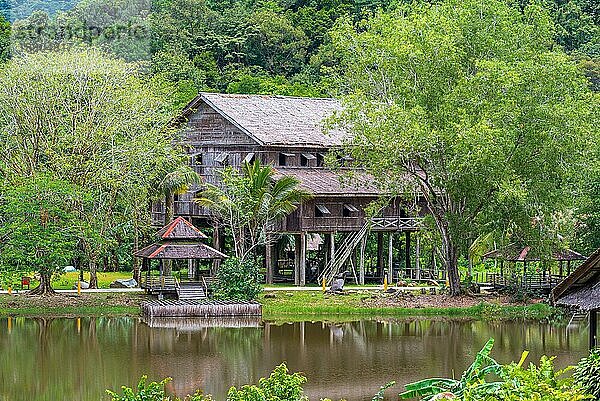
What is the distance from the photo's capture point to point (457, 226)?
1540 inches

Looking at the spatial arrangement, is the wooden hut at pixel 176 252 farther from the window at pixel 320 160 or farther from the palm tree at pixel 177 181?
the window at pixel 320 160

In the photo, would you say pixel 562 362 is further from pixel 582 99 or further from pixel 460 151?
pixel 582 99

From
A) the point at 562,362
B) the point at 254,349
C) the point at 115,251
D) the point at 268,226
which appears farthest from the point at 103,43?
the point at 562,362

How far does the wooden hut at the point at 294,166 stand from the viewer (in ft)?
145

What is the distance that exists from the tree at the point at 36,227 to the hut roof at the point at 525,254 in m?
15.1

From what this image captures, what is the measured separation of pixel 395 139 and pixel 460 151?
2.15 m

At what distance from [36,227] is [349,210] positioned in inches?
516

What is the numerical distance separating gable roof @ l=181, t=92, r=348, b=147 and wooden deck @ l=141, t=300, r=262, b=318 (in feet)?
30.3

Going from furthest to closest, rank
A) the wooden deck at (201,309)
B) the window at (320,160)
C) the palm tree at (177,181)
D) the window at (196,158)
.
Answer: the window at (196,158)
the window at (320,160)
the palm tree at (177,181)
the wooden deck at (201,309)

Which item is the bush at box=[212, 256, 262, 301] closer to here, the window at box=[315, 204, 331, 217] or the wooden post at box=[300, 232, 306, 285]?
the wooden post at box=[300, 232, 306, 285]

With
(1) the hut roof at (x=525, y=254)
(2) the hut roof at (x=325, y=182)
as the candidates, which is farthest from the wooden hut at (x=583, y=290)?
(2) the hut roof at (x=325, y=182)

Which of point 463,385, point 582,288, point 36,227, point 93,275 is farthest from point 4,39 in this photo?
point 463,385

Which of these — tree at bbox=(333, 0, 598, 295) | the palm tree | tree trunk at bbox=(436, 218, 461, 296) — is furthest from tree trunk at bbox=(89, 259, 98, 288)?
tree trunk at bbox=(436, 218, 461, 296)

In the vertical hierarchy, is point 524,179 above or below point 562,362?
above
